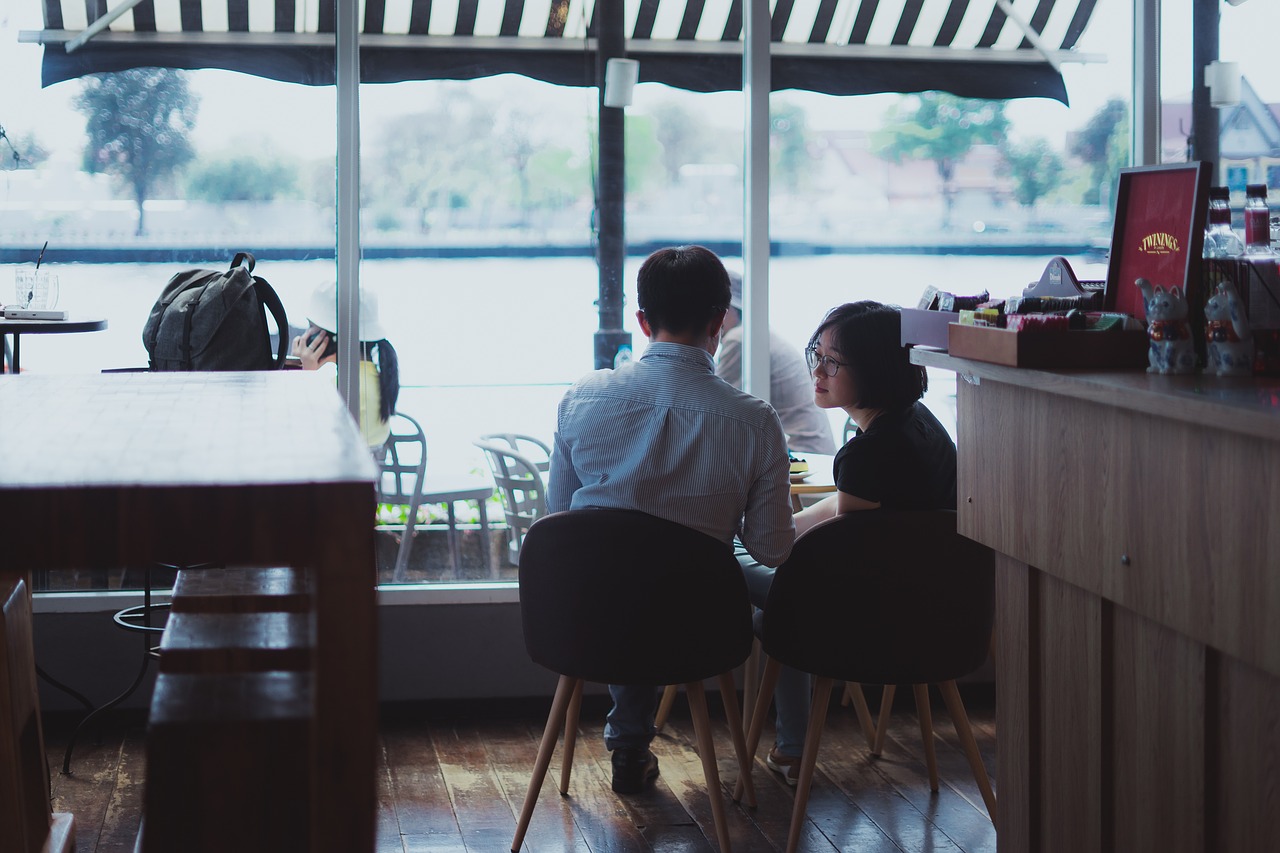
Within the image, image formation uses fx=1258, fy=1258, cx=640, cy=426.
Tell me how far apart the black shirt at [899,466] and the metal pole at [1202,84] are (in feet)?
6.41

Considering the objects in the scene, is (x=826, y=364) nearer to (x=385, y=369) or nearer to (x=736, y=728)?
(x=736, y=728)

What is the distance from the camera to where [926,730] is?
3143mm

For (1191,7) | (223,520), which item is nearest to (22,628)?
(223,520)

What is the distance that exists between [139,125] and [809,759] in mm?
2638

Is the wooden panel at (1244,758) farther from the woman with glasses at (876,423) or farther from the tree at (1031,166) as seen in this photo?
the tree at (1031,166)

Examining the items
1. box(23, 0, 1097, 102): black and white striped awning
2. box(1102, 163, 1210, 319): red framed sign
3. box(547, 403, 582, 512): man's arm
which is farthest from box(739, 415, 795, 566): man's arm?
box(23, 0, 1097, 102): black and white striped awning

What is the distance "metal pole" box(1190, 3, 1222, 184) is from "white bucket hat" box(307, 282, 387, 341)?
277cm

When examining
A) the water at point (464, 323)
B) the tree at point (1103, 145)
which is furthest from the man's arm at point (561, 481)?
the tree at point (1103, 145)

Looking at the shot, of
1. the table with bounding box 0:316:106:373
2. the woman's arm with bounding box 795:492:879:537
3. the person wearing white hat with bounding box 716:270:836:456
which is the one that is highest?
the table with bounding box 0:316:106:373

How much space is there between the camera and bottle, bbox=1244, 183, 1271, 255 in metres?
1.85

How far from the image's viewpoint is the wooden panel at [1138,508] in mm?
1439

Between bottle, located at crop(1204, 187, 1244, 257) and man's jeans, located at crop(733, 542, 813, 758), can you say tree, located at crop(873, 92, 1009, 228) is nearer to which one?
man's jeans, located at crop(733, 542, 813, 758)

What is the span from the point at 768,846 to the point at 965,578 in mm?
782

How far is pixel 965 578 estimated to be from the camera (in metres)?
2.65
